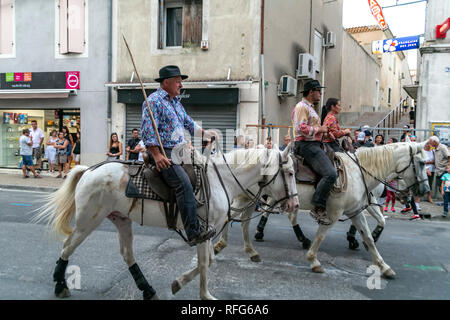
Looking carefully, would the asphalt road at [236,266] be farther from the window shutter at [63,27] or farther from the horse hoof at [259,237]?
the window shutter at [63,27]

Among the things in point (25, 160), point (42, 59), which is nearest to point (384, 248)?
point (25, 160)

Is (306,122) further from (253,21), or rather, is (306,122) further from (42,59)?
(42,59)

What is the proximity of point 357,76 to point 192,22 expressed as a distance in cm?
1345

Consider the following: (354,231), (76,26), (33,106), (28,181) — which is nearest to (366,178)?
(354,231)

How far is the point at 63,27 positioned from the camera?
47.9ft

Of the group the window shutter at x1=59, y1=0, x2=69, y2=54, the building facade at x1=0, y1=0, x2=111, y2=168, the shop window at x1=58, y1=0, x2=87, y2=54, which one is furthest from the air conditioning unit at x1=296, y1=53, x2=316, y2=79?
the window shutter at x1=59, y1=0, x2=69, y2=54

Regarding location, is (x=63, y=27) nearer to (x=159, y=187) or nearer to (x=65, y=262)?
(x=65, y=262)

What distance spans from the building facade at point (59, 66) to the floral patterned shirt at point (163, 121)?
1114cm

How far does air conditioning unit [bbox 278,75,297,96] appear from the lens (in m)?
13.6

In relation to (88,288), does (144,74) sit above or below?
above

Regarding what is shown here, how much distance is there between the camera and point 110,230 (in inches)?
275

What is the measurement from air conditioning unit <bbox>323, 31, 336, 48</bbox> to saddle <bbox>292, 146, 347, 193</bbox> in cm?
1382

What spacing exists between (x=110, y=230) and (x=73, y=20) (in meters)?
10.8

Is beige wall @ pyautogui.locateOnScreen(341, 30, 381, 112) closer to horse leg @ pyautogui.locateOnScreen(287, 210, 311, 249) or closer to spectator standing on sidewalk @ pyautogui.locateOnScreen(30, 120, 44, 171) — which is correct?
spectator standing on sidewalk @ pyautogui.locateOnScreen(30, 120, 44, 171)
